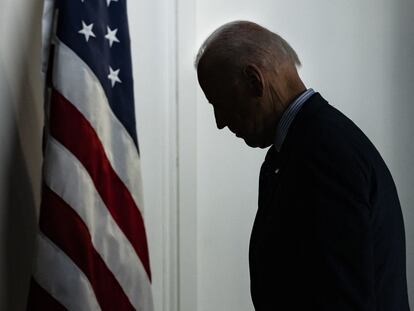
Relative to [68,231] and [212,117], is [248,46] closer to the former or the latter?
[68,231]

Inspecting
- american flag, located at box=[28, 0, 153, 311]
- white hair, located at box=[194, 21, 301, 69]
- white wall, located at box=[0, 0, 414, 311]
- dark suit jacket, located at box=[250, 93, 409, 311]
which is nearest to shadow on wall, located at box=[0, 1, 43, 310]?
american flag, located at box=[28, 0, 153, 311]

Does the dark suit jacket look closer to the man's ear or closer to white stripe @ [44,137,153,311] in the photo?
the man's ear

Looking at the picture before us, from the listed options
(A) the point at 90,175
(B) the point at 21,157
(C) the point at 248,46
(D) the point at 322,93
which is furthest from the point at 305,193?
(D) the point at 322,93

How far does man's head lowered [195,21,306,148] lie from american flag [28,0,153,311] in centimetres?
38

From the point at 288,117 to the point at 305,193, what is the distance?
184 mm

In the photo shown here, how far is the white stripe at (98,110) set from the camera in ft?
4.91

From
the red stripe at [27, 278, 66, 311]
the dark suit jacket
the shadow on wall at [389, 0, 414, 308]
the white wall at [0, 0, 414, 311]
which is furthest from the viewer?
the shadow on wall at [389, 0, 414, 308]

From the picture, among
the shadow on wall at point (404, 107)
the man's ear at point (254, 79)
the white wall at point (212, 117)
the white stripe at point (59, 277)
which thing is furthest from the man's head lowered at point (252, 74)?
the shadow on wall at point (404, 107)

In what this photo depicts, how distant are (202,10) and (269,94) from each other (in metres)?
0.99

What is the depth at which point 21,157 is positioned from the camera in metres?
1.60

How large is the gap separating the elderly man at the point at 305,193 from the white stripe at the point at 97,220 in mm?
404

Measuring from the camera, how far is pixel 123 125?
5.31 ft

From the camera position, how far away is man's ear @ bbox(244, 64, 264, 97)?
1192mm

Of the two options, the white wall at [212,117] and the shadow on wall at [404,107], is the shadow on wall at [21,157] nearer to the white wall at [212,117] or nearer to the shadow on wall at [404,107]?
the white wall at [212,117]
